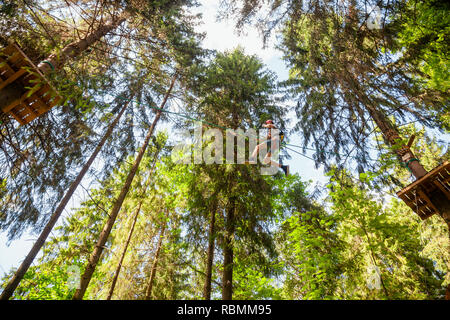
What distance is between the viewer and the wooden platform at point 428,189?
153 inches

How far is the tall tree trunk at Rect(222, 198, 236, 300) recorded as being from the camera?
646cm

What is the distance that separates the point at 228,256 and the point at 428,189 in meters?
5.33

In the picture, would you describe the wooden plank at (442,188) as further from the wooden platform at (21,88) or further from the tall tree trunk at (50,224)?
the tall tree trunk at (50,224)

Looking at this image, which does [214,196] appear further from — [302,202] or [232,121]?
[302,202]

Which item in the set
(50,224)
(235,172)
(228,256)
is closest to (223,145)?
(235,172)

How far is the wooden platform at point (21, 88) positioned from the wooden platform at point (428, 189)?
19.9ft

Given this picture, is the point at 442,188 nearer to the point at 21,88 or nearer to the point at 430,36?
the point at 430,36

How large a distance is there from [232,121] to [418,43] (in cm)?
522

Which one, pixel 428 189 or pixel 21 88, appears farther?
pixel 428 189

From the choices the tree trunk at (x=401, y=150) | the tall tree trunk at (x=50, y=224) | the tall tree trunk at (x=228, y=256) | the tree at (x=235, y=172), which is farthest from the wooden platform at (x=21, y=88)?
the tree trunk at (x=401, y=150)

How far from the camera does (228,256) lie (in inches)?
277

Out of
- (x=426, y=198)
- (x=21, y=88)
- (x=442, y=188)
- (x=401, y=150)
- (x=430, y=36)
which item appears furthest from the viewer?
(x=401, y=150)
